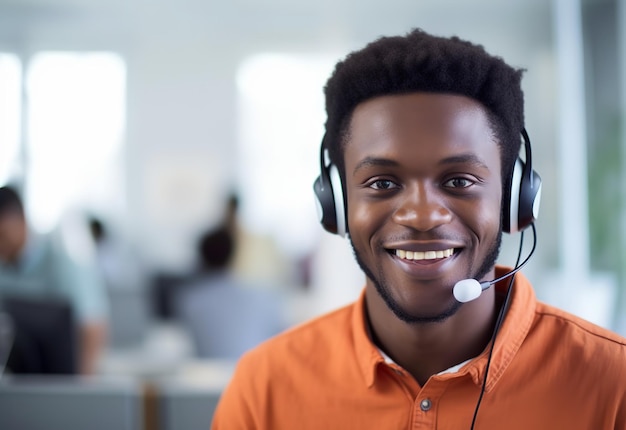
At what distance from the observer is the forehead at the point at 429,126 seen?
92cm

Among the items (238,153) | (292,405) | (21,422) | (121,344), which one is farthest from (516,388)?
(238,153)

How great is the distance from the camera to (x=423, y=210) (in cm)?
91

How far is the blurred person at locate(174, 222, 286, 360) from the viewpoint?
3117mm

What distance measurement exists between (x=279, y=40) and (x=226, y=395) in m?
5.68

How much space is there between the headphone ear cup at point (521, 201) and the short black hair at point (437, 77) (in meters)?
0.01

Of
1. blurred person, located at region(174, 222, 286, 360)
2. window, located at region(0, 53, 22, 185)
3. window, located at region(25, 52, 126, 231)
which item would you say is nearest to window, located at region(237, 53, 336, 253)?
window, located at region(25, 52, 126, 231)

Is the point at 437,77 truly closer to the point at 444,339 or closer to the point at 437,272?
the point at 437,272

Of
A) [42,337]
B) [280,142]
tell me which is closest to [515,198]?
[42,337]

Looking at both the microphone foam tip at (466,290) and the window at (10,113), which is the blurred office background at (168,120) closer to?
the window at (10,113)

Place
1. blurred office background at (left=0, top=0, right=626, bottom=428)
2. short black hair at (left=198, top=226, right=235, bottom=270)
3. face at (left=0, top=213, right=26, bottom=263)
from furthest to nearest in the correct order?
blurred office background at (left=0, top=0, right=626, bottom=428), short black hair at (left=198, top=226, right=235, bottom=270), face at (left=0, top=213, right=26, bottom=263)

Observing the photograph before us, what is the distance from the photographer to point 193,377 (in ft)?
8.16

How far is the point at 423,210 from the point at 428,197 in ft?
0.06

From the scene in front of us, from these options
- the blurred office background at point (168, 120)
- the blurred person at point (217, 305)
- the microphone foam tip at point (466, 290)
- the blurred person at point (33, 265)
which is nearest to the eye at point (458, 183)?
the microphone foam tip at point (466, 290)

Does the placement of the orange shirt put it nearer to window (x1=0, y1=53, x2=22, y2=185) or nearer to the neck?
the neck
